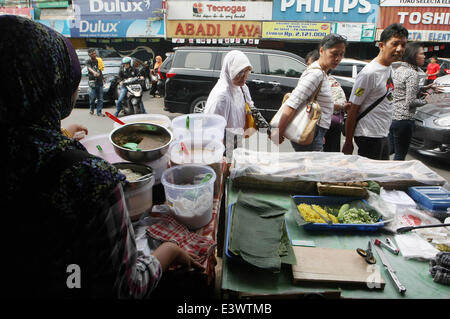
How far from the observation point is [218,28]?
1376 centimetres

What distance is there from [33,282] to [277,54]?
696cm

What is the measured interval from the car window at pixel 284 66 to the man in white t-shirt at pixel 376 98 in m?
4.11

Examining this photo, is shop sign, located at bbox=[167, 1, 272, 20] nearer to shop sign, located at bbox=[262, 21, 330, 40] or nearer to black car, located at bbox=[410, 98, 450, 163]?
A: shop sign, located at bbox=[262, 21, 330, 40]

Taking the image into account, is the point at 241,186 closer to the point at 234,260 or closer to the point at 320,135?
the point at 234,260

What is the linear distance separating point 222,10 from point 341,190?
541 inches

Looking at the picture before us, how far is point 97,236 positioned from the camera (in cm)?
82

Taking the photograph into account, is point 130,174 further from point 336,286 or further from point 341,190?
point 341,190

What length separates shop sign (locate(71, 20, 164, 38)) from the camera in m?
14.5

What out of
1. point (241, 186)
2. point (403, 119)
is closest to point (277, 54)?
point (403, 119)

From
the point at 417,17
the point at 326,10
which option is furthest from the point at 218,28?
the point at 417,17

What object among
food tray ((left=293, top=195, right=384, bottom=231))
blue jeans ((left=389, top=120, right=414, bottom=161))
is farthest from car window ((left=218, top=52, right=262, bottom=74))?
food tray ((left=293, top=195, right=384, bottom=231))

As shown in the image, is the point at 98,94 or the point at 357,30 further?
the point at 357,30

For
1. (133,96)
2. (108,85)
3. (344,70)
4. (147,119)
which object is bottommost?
(133,96)

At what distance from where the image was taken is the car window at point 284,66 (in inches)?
269
